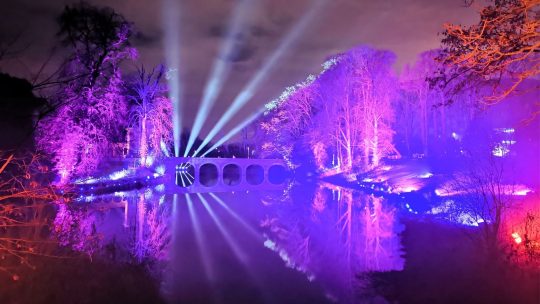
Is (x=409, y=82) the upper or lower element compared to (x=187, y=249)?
upper

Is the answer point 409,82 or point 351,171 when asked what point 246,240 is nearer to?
point 351,171

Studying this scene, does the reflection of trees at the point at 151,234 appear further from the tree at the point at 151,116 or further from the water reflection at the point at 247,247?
the tree at the point at 151,116

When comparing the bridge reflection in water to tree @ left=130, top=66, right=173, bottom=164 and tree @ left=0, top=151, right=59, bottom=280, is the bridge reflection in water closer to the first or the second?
tree @ left=130, top=66, right=173, bottom=164

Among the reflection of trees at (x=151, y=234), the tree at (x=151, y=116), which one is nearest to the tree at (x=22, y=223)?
the reflection of trees at (x=151, y=234)

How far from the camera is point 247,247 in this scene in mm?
12203

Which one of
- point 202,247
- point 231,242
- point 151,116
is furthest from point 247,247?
point 151,116

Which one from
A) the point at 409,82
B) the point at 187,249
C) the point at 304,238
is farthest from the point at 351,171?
the point at 187,249

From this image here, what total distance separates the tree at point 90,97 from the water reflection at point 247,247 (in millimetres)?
4026

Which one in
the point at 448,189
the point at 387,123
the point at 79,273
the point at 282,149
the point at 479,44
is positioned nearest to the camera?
the point at 479,44

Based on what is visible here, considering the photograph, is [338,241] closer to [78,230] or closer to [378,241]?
[378,241]

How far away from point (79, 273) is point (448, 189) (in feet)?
55.5

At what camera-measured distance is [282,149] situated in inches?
2039

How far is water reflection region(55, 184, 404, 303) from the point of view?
8016 mm

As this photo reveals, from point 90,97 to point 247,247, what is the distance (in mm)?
15566
